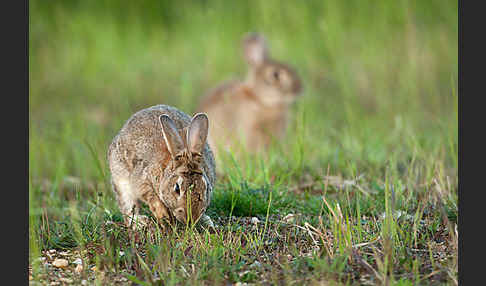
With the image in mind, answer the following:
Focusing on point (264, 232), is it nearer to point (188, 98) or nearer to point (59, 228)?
point (59, 228)

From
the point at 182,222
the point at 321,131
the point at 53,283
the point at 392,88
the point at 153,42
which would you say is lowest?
the point at 53,283

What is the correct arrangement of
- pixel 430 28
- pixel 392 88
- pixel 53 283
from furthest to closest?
pixel 430 28, pixel 392 88, pixel 53 283

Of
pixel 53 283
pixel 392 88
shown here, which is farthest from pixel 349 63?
pixel 53 283

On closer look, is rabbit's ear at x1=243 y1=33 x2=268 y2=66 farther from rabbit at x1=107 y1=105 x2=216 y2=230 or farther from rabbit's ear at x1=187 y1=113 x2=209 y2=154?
Answer: rabbit's ear at x1=187 y1=113 x2=209 y2=154

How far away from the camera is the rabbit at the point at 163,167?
386 cm

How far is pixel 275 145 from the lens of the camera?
6.21 m

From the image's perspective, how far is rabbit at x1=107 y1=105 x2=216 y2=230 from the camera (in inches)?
152

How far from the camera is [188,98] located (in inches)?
330

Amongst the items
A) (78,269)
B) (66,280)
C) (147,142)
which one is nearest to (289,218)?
(147,142)

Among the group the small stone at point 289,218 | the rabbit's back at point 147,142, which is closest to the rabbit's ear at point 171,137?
the rabbit's back at point 147,142

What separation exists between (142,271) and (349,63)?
5984mm

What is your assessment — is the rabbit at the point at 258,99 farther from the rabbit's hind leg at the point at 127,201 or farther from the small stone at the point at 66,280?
the small stone at the point at 66,280

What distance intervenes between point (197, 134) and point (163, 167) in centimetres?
32

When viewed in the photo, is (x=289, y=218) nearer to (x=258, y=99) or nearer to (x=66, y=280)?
(x=66, y=280)
